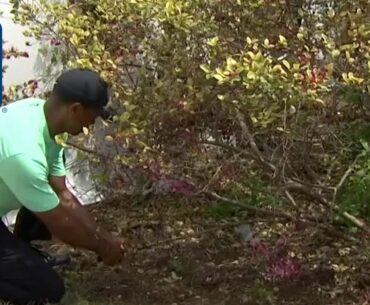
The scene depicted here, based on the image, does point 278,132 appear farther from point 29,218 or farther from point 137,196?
point 137,196

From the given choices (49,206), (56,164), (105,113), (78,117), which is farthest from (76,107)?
(56,164)

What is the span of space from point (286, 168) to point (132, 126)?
78 cm

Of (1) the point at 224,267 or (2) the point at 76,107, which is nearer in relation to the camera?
(2) the point at 76,107

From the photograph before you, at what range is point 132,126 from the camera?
4.20m

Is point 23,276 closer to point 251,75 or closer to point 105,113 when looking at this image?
point 105,113

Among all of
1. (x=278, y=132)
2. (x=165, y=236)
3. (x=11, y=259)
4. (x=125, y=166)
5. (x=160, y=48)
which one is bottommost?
(x=165, y=236)

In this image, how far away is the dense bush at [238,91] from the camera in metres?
3.87

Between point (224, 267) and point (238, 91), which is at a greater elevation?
point (238, 91)

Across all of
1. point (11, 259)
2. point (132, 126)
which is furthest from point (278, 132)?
point (11, 259)

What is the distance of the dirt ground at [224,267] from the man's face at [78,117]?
1.08m

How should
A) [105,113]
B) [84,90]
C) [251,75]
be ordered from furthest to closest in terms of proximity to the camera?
[105,113]
[84,90]
[251,75]

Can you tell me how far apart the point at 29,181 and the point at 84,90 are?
45 centimetres

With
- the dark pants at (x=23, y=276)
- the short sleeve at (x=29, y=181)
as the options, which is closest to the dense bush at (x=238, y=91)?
the short sleeve at (x=29, y=181)

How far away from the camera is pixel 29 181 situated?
3949 mm
